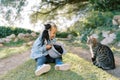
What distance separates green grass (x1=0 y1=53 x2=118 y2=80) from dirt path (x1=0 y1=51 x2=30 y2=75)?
54cm

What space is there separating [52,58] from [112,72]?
141cm

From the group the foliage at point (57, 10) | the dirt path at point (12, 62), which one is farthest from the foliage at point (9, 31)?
the dirt path at point (12, 62)

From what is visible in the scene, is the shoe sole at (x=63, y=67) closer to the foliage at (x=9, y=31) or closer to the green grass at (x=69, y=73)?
the green grass at (x=69, y=73)

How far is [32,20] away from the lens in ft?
51.3

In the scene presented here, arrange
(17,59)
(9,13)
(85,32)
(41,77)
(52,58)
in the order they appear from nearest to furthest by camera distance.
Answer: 1. (41,77)
2. (52,58)
3. (17,59)
4. (85,32)
5. (9,13)

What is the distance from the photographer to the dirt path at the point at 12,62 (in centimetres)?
779

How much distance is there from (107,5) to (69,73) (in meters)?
6.05

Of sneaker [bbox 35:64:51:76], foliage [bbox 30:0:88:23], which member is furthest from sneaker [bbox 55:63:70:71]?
foliage [bbox 30:0:88:23]

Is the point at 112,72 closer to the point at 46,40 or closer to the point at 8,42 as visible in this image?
the point at 46,40

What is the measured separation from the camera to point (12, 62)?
8.41 metres

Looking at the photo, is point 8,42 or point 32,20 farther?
point 32,20

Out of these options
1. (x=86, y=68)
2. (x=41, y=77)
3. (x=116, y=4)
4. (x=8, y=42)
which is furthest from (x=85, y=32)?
(x=41, y=77)

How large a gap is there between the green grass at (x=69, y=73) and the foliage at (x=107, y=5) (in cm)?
511

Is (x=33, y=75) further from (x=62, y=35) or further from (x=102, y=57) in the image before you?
(x=62, y=35)
